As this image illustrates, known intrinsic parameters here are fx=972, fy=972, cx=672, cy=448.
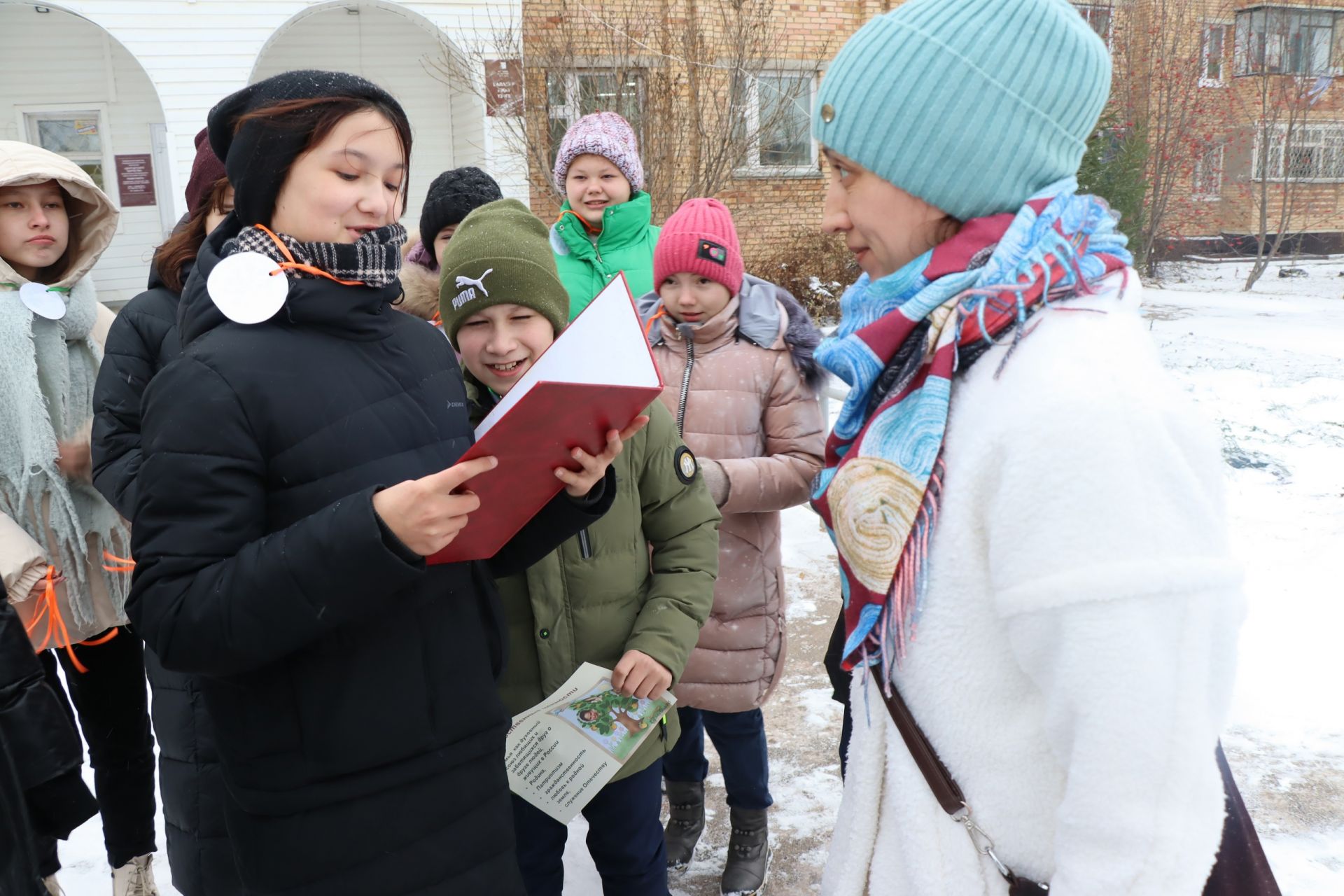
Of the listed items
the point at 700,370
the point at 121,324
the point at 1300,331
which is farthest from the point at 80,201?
the point at 1300,331

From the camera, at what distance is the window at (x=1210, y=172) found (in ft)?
56.4

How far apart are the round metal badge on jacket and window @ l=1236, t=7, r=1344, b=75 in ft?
59.4

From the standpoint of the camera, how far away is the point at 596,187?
145 inches

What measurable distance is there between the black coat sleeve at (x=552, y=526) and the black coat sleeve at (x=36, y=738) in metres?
0.82

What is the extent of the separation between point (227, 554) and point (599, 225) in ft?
8.45

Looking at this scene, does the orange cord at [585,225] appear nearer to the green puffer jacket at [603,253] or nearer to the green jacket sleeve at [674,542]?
the green puffer jacket at [603,253]

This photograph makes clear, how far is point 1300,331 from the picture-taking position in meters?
11.1

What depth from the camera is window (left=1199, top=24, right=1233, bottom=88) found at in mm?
17047

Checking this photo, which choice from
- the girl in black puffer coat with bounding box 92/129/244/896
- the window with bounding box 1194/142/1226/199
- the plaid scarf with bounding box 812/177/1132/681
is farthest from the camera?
the window with bounding box 1194/142/1226/199

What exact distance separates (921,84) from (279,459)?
1.01 m

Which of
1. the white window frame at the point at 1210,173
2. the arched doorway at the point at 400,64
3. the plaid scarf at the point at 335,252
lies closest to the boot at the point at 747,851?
the plaid scarf at the point at 335,252

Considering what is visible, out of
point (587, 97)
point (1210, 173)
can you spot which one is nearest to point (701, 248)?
point (587, 97)

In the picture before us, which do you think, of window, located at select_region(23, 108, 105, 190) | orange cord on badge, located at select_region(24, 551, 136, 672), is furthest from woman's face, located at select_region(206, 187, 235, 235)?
window, located at select_region(23, 108, 105, 190)

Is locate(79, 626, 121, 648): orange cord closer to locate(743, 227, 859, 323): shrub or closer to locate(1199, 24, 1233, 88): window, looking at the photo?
locate(743, 227, 859, 323): shrub
